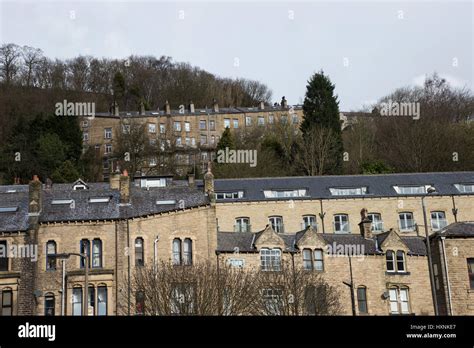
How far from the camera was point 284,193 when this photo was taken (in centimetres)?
5572

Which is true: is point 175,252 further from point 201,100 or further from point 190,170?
point 201,100

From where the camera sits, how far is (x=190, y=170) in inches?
3098

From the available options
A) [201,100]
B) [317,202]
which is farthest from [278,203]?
[201,100]

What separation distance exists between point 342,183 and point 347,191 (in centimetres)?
101

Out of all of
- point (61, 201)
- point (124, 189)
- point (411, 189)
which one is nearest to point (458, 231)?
point (411, 189)

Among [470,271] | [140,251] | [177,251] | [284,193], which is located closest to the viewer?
[470,271]

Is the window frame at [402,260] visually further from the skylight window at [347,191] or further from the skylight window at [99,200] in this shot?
the skylight window at [99,200]

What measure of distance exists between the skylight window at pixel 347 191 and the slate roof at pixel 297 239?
9.39 metres

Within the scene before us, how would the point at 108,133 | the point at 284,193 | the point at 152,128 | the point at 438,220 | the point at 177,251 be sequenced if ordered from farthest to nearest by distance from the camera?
1. the point at 152,128
2. the point at 108,133
3. the point at 284,193
4. the point at 438,220
5. the point at 177,251

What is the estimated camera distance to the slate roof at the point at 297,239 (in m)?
43.7

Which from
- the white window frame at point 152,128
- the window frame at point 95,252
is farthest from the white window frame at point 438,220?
the white window frame at point 152,128

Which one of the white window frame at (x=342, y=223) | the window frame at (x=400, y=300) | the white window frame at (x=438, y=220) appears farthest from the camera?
the white window frame at (x=438, y=220)

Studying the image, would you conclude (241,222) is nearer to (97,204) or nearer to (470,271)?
(97,204)

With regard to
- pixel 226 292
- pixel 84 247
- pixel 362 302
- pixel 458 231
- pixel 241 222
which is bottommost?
pixel 362 302
